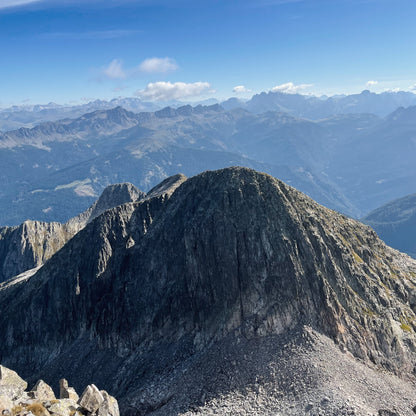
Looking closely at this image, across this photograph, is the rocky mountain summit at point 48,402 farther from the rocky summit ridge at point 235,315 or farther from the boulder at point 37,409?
the rocky summit ridge at point 235,315

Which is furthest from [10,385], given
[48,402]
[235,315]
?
[235,315]

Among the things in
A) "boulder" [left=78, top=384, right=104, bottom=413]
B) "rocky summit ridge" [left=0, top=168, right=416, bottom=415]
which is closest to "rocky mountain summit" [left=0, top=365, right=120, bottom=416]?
"boulder" [left=78, top=384, right=104, bottom=413]

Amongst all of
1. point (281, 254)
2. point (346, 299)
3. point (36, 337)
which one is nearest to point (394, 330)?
point (346, 299)

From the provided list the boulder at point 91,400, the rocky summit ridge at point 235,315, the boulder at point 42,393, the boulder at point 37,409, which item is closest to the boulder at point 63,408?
the boulder at point 91,400

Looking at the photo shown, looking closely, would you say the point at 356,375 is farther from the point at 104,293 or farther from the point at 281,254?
the point at 104,293

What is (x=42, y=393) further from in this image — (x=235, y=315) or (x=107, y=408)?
(x=235, y=315)

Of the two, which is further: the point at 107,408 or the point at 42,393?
the point at 42,393

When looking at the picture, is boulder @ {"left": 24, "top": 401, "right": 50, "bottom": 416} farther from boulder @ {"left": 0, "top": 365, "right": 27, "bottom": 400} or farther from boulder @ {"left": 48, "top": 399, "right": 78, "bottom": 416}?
boulder @ {"left": 0, "top": 365, "right": 27, "bottom": 400}
